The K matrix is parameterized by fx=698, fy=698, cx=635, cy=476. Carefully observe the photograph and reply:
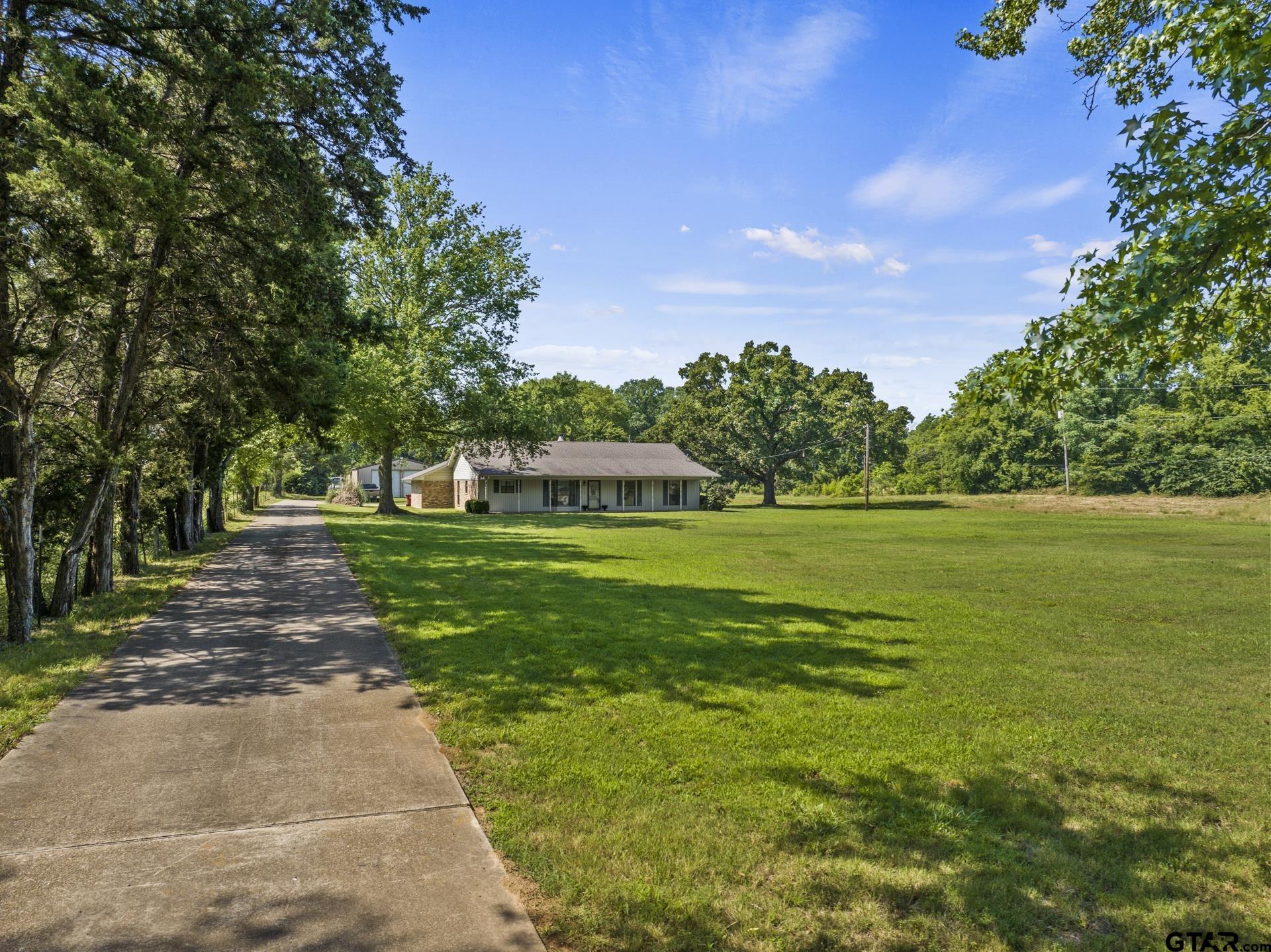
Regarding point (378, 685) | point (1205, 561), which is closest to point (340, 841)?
point (378, 685)

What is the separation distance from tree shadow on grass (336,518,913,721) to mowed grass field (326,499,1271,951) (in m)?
0.06

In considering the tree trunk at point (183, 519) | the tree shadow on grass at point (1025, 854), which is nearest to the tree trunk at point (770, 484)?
the tree trunk at point (183, 519)

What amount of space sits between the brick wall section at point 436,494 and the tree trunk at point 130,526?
39.0m

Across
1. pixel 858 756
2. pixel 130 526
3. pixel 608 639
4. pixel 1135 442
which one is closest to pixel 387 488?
pixel 130 526

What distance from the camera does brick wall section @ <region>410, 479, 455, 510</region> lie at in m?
52.8

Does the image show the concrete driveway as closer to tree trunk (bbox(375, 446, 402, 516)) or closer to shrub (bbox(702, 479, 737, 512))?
tree trunk (bbox(375, 446, 402, 516))

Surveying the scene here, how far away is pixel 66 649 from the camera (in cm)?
752

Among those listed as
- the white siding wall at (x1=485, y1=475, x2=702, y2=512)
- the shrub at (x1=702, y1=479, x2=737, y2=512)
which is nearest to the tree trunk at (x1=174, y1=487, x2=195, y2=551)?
the white siding wall at (x1=485, y1=475, x2=702, y2=512)

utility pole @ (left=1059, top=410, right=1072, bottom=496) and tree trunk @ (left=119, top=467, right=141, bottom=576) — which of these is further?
utility pole @ (left=1059, top=410, right=1072, bottom=496)

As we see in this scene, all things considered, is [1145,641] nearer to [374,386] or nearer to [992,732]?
[992,732]

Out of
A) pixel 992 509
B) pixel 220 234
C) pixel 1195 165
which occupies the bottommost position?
pixel 992 509

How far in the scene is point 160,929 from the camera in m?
2.91

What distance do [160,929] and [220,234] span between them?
10134mm

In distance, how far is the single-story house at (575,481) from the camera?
151 feet
